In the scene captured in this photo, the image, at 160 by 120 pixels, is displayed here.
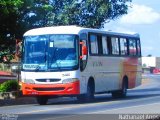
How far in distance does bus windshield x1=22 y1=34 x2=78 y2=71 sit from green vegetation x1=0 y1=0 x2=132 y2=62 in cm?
196

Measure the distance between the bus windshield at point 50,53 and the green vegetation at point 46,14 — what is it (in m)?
1.96

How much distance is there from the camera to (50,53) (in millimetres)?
24484

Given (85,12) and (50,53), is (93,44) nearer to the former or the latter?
(50,53)

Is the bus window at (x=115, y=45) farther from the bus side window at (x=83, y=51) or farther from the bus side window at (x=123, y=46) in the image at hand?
the bus side window at (x=83, y=51)

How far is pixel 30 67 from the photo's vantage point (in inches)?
971

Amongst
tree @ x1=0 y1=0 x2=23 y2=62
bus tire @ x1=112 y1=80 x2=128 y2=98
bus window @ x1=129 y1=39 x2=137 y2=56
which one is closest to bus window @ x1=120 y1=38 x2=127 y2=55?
bus window @ x1=129 y1=39 x2=137 y2=56

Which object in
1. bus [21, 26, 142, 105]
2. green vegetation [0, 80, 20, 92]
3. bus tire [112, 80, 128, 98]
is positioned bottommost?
bus tire [112, 80, 128, 98]

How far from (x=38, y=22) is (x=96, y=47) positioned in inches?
193

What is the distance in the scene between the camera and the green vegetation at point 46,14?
88.1ft

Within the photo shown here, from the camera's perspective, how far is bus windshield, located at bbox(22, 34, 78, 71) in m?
24.3

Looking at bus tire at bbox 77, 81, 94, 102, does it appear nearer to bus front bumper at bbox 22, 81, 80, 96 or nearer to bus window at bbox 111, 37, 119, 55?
bus front bumper at bbox 22, 81, 80, 96

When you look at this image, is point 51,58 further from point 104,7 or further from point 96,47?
point 104,7

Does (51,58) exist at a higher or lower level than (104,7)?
lower

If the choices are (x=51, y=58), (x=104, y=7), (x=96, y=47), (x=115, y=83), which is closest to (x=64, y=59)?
(x=51, y=58)
